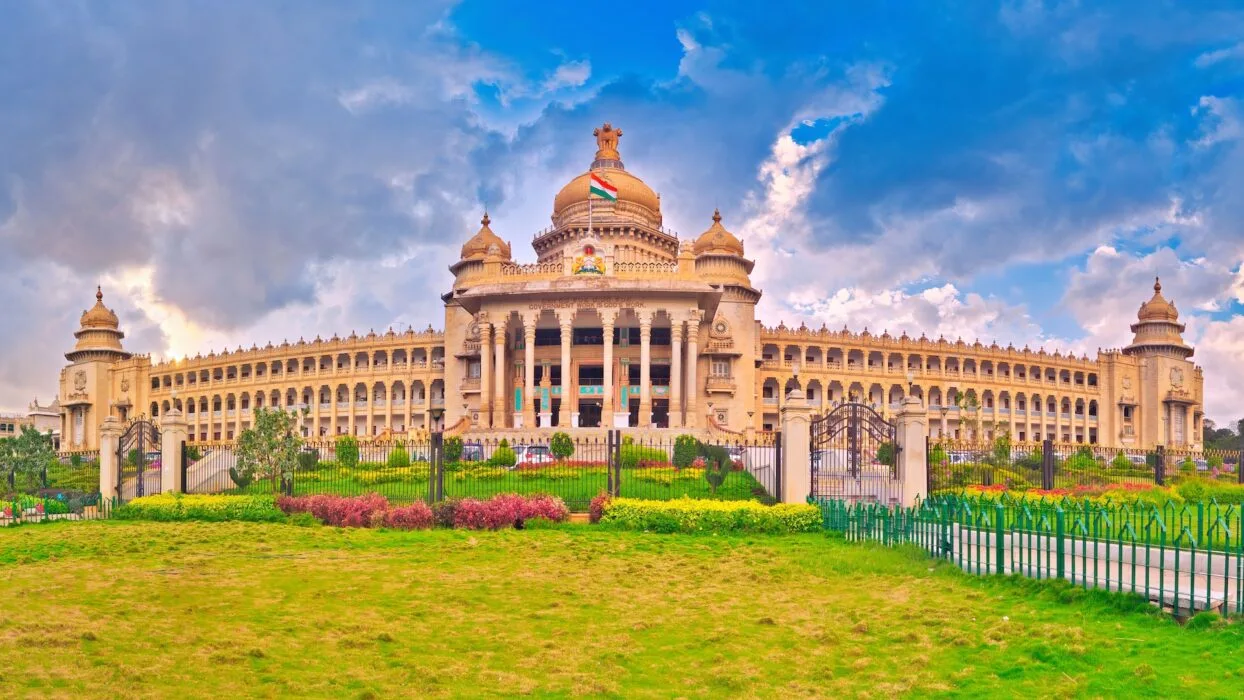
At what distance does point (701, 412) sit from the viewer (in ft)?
160

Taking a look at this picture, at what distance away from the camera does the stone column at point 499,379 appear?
46469 mm

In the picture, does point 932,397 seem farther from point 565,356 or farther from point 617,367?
point 565,356

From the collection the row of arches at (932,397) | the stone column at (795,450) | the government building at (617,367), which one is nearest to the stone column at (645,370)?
the government building at (617,367)

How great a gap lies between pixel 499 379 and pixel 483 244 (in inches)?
470

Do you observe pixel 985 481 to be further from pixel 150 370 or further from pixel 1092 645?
pixel 150 370

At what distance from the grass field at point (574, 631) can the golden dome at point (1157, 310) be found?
69.4 meters

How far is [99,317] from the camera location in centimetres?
7531

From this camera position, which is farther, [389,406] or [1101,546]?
[389,406]

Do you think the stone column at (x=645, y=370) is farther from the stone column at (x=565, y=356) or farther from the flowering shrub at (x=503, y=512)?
the flowering shrub at (x=503, y=512)

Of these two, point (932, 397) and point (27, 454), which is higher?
point (932, 397)

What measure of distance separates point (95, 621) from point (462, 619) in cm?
363

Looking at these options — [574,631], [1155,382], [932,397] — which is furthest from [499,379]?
[1155,382]

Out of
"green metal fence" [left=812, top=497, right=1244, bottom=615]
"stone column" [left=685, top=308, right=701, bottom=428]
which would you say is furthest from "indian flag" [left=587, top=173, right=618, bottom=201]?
"green metal fence" [left=812, top=497, right=1244, bottom=615]

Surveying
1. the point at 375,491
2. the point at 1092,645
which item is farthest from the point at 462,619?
the point at 375,491
